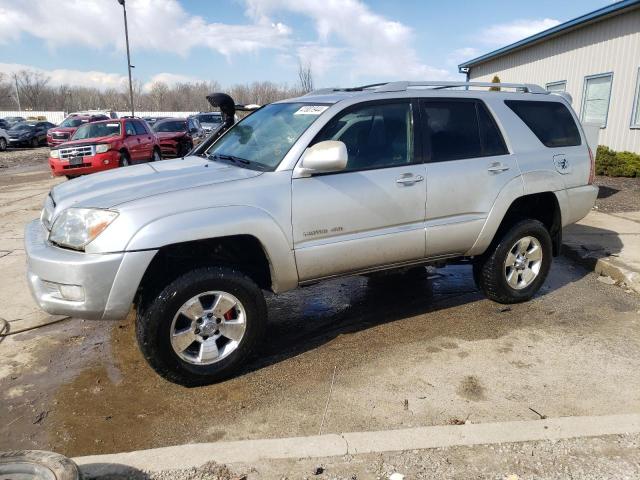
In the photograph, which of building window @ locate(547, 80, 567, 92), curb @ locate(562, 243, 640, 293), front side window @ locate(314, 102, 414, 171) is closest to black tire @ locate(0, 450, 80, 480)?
front side window @ locate(314, 102, 414, 171)

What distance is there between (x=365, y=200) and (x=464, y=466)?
6.24 feet

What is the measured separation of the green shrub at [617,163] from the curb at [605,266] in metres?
7.13

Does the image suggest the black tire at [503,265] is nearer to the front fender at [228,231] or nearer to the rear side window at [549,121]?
the rear side window at [549,121]

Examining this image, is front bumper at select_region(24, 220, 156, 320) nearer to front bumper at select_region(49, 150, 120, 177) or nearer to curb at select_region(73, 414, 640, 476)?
curb at select_region(73, 414, 640, 476)

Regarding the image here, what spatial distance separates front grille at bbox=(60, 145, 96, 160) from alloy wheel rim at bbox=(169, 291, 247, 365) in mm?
10819

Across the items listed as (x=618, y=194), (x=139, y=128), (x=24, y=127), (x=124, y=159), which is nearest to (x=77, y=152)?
(x=124, y=159)

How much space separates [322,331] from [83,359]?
6.31 ft

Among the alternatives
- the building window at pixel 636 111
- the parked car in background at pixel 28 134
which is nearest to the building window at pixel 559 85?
the building window at pixel 636 111

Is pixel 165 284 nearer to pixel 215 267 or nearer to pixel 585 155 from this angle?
pixel 215 267

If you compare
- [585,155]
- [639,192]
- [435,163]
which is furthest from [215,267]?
[639,192]

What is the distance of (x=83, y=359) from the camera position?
3980mm

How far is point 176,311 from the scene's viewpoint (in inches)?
130

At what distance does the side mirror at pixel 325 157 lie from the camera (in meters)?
3.43

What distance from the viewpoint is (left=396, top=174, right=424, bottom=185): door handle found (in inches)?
155
